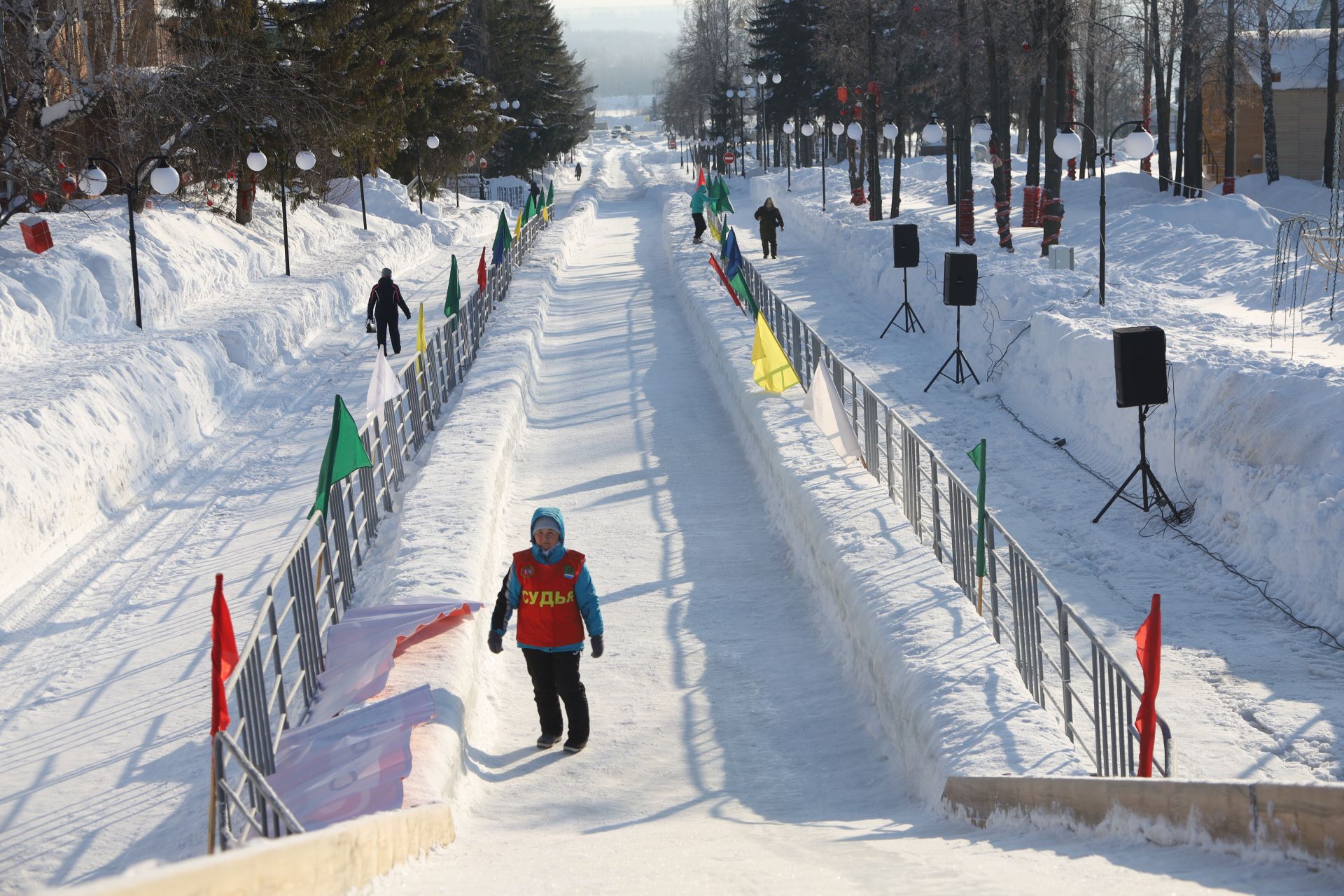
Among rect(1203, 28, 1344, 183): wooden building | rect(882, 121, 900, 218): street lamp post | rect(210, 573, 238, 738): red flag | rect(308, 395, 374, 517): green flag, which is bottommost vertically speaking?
rect(210, 573, 238, 738): red flag

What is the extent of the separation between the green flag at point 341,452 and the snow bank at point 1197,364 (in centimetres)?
648

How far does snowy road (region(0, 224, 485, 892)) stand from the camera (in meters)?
6.41

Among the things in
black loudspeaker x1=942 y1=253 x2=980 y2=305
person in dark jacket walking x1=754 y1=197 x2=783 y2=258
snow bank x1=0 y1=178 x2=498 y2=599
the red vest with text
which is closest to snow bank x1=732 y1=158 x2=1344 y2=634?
black loudspeaker x1=942 y1=253 x2=980 y2=305

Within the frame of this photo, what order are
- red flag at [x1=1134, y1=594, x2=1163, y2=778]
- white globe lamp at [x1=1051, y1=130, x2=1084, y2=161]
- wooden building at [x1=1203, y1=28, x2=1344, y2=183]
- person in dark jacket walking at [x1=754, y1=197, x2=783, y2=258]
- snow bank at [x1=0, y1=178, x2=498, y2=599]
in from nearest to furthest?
red flag at [x1=1134, y1=594, x2=1163, y2=778] → snow bank at [x1=0, y1=178, x2=498, y2=599] → white globe lamp at [x1=1051, y1=130, x2=1084, y2=161] → person in dark jacket walking at [x1=754, y1=197, x2=783, y2=258] → wooden building at [x1=1203, y1=28, x2=1344, y2=183]

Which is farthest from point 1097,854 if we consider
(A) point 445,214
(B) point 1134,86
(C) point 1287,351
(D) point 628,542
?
(B) point 1134,86

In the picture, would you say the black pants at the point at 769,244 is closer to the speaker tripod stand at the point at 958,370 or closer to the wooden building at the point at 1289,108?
the speaker tripod stand at the point at 958,370

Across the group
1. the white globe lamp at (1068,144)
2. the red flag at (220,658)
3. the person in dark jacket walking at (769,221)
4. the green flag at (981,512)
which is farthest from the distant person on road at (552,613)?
the person in dark jacket walking at (769,221)

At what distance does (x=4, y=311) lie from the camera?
1538 centimetres

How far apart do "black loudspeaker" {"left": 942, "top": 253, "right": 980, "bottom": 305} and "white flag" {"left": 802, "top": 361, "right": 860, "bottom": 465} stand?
200 inches

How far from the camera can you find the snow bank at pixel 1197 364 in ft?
31.7

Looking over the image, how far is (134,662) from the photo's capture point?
8578mm

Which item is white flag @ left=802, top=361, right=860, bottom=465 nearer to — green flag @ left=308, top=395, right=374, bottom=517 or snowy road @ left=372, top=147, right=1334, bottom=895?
snowy road @ left=372, top=147, right=1334, bottom=895

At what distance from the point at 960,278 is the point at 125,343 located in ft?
34.2

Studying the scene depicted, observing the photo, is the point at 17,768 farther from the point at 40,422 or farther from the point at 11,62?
the point at 11,62
